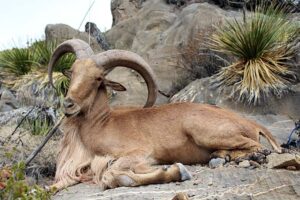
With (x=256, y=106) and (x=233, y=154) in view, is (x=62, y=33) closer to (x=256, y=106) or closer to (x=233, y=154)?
(x=256, y=106)

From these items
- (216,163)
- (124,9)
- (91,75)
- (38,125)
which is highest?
(124,9)

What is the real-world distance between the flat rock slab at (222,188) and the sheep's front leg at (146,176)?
2.9 inches

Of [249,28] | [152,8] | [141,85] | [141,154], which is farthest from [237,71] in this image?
[152,8]

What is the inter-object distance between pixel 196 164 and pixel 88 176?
1287mm

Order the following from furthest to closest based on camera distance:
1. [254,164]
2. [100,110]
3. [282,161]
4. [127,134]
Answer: [100,110] → [127,134] → [254,164] → [282,161]

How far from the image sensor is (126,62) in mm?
8492

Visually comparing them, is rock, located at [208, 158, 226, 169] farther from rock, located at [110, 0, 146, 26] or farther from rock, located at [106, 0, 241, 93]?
rock, located at [110, 0, 146, 26]

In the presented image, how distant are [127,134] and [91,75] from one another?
883 mm

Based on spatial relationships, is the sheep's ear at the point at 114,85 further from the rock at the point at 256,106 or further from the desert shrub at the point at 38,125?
the rock at the point at 256,106

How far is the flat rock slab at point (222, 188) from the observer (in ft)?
19.4

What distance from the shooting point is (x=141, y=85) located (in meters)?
15.2

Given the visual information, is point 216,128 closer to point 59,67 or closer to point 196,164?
point 196,164

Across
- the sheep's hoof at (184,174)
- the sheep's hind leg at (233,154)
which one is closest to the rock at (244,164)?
the sheep's hind leg at (233,154)

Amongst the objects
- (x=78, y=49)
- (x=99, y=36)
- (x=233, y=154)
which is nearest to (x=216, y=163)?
(x=233, y=154)
